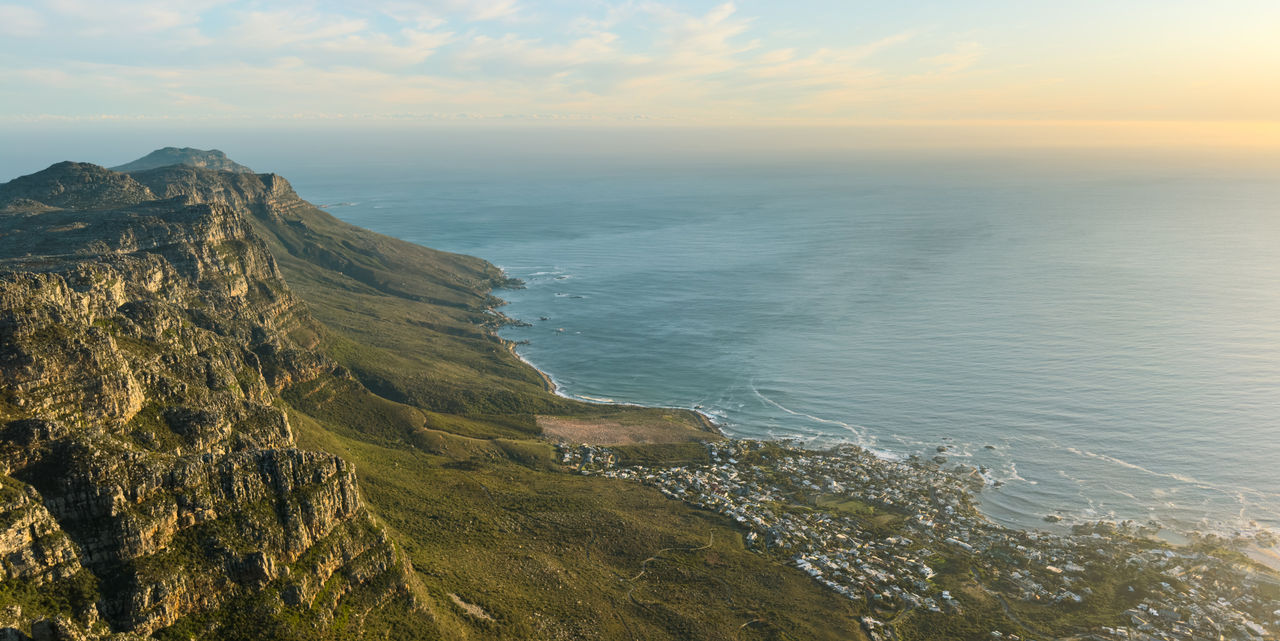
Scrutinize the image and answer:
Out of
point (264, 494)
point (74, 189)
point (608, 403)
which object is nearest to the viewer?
point (264, 494)

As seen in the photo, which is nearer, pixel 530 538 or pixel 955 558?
pixel 530 538

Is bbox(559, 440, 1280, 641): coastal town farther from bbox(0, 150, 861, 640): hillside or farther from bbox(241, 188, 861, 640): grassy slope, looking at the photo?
bbox(0, 150, 861, 640): hillside

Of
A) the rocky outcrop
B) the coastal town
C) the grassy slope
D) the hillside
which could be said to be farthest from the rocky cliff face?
the rocky outcrop

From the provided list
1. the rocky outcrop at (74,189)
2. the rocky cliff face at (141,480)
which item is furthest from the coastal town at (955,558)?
the rocky outcrop at (74,189)

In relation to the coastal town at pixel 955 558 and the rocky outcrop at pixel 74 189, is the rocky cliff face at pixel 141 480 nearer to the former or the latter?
the coastal town at pixel 955 558

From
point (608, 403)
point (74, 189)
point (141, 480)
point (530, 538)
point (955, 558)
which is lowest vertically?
point (955, 558)

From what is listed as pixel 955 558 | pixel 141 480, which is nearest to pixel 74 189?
pixel 141 480

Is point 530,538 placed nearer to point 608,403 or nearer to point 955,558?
point 955,558
